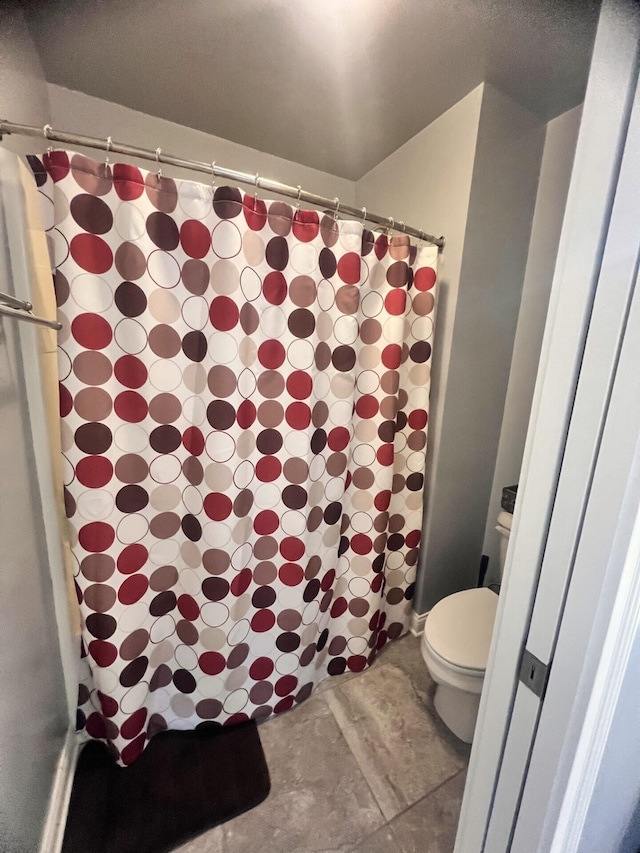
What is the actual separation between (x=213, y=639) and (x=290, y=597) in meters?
0.28

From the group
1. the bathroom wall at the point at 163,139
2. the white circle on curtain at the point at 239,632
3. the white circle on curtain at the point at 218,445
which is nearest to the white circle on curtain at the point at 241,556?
the white circle on curtain at the point at 239,632

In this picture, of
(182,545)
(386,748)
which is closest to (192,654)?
(182,545)

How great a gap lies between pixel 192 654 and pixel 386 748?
0.74m

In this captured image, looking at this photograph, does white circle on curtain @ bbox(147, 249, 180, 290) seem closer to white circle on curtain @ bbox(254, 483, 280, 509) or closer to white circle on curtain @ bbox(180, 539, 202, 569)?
white circle on curtain @ bbox(254, 483, 280, 509)

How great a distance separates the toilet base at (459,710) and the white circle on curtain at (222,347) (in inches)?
51.6

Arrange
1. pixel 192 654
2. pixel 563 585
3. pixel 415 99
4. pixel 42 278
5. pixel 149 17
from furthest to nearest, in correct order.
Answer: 1. pixel 415 99
2. pixel 192 654
3. pixel 149 17
4. pixel 42 278
5. pixel 563 585

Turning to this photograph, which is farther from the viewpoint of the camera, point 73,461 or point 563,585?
point 73,461

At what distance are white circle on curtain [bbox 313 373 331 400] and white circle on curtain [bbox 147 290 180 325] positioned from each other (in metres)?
0.47

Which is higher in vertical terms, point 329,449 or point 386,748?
point 329,449

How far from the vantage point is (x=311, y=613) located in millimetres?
1317

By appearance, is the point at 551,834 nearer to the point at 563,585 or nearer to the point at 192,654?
the point at 563,585

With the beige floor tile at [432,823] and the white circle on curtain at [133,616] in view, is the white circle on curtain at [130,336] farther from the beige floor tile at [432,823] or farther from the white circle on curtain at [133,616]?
the beige floor tile at [432,823]

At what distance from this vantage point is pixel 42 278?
2.89 feet

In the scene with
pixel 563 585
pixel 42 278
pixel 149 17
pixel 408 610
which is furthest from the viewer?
pixel 408 610
